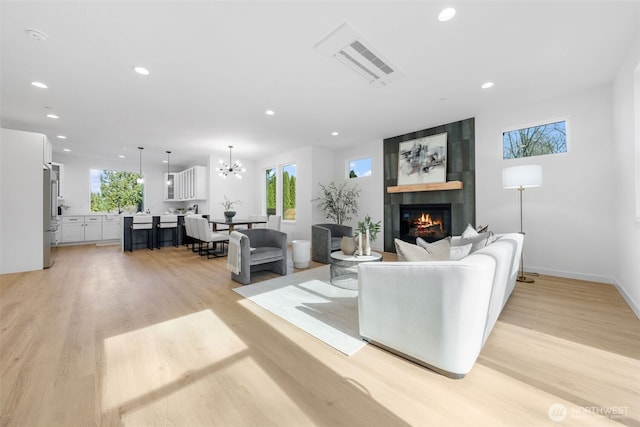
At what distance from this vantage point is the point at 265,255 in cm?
370

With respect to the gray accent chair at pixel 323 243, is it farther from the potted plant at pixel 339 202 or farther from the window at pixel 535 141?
the window at pixel 535 141

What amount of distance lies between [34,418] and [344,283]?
2.87 m

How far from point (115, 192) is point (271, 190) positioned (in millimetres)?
5518

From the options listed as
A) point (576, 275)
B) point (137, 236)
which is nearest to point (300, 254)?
point (576, 275)

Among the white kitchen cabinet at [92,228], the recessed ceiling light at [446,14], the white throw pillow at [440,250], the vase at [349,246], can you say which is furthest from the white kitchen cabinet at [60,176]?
the recessed ceiling light at [446,14]

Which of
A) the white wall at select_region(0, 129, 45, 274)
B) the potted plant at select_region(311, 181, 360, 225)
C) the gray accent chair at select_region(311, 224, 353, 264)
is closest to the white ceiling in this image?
the white wall at select_region(0, 129, 45, 274)

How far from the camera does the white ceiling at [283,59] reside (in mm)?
2131

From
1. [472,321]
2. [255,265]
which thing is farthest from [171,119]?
[472,321]

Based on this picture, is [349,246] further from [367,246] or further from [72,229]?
[72,229]

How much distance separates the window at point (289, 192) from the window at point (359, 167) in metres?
1.77

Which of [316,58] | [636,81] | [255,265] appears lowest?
[255,265]

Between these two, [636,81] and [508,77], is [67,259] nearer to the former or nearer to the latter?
[508,77]

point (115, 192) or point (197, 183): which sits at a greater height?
point (197, 183)

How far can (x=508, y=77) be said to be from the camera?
10.5 feet
